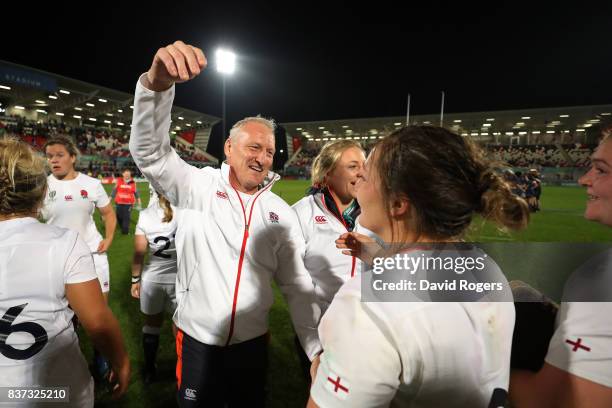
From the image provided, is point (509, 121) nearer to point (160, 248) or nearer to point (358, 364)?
point (160, 248)

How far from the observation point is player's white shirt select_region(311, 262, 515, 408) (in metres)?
0.82

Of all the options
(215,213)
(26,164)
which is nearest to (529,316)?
(215,213)

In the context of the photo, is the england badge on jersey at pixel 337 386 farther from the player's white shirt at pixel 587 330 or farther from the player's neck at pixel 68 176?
the player's neck at pixel 68 176

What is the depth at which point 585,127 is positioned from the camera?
144 ft

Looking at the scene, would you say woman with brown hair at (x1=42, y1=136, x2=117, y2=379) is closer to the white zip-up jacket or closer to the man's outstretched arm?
the white zip-up jacket

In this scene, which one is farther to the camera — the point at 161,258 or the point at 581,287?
the point at 161,258

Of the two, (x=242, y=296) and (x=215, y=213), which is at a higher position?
(x=215, y=213)

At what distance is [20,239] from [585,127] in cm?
5745

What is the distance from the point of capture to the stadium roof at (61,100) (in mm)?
28734

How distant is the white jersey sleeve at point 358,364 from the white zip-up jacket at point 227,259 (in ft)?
3.63

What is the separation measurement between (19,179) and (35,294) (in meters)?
0.51

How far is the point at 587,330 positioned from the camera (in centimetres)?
110

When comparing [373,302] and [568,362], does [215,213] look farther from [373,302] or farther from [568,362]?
[568,362]

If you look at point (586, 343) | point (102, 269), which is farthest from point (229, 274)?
point (102, 269)
